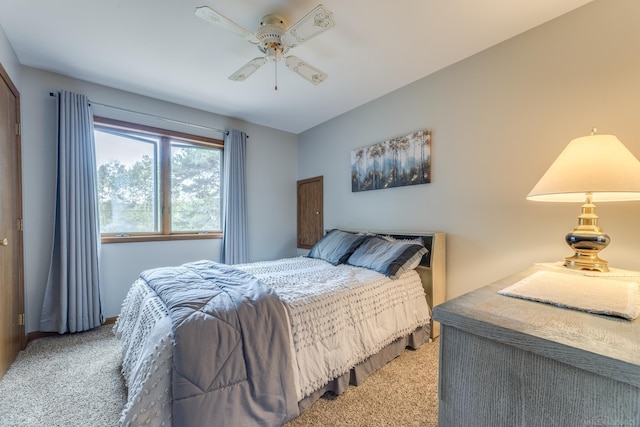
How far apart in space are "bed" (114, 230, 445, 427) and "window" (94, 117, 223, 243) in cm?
137

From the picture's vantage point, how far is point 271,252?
4.14m

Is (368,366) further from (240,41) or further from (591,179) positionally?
(240,41)

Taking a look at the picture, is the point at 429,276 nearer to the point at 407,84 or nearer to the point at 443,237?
the point at 443,237

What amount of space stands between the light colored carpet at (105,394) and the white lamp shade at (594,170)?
143cm

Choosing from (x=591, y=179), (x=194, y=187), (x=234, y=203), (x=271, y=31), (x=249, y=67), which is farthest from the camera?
(x=234, y=203)

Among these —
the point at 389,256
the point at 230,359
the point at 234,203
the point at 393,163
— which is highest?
the point at 393,163

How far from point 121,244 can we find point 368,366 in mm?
2902

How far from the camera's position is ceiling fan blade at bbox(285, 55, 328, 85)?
196cm

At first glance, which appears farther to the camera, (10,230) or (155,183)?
(155,183)

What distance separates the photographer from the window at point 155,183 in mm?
2889

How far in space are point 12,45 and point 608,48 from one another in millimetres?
4429

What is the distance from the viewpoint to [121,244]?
292cm

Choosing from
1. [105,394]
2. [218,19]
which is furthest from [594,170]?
[105,394]

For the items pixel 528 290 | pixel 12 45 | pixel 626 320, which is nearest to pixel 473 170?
pixel 528 290
